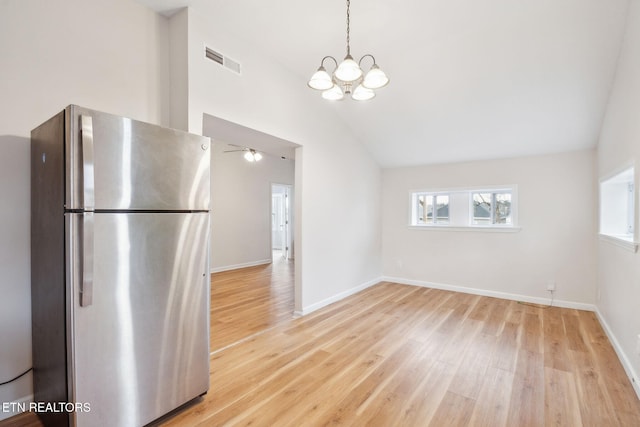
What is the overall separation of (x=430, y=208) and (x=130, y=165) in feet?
15.8

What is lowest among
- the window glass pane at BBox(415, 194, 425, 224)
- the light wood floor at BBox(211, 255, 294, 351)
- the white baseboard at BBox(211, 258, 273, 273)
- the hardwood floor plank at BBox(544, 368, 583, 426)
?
the light wood floor at BBox(211, 255, 294, 351)

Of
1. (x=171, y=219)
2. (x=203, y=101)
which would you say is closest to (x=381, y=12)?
(x=203, y=101)

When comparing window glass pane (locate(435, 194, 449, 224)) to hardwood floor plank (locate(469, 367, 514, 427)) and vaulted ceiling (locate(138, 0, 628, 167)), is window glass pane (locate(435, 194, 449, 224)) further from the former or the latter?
hardwood floor plank (locate(469, 367, 514, 427))

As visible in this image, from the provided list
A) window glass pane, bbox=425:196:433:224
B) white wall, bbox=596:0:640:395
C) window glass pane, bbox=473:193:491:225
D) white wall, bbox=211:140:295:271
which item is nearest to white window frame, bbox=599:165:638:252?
white wall, bbox=596:0:640:395

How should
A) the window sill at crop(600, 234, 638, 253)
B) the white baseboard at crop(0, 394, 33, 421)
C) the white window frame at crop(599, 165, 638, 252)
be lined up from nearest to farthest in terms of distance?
the white baseboard at crop(0, 394, 33, 421) → the window sill at crop(600, 234, 638, 253) → the white window frame at crop(599, 165, 638, 252)

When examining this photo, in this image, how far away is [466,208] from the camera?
490 cm

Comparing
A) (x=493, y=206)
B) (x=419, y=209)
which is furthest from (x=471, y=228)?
(x=419, y=209)

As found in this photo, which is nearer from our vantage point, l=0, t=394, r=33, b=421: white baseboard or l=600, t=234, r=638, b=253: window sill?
l=0, t=394, r=33, b=421: white baseboard

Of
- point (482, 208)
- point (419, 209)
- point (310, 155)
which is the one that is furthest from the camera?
point (419, 209)

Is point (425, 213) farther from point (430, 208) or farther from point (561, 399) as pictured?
point (561, 399)

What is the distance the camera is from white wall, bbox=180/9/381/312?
103 inches

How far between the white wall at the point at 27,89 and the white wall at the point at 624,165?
3.89 metres

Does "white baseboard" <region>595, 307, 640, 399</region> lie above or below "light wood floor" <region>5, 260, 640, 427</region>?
above

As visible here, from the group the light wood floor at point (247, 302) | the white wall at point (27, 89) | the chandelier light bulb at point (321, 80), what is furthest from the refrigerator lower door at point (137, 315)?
the chandelier light bulb at point (321, 80)
